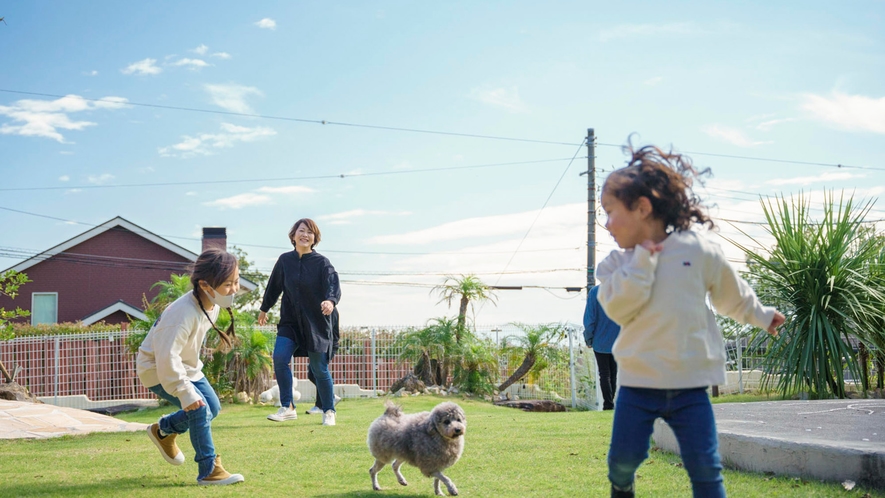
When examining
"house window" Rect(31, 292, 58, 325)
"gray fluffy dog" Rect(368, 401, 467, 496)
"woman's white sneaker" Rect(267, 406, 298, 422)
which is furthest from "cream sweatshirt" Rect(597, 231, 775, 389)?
"house window" Rect(31, 292, 58, 325)

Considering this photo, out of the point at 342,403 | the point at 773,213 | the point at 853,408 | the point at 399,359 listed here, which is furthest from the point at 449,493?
the point at 399,359

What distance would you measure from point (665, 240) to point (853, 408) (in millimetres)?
5203

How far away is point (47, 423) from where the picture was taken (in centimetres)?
927

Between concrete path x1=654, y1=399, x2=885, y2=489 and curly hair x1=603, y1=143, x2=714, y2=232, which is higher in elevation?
curly hair x1=603, y1=143, x2=714, y2=232

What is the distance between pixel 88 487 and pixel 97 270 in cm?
2815

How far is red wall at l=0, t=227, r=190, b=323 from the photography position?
29847mm

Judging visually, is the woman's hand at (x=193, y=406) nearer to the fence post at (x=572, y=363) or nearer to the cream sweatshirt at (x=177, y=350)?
the cream sweatshirt at (x=177, y=350)

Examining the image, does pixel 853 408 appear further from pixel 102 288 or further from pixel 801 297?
pixel 102 288

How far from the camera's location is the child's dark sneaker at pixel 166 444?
4.98 m

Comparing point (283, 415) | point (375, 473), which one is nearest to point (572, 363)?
point (283, 415)

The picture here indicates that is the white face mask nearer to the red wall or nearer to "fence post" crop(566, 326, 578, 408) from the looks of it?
"fence post" crop(566, 326, 578, 408)

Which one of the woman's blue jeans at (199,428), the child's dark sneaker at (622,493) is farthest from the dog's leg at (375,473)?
the child's dark sneaker at (622,493)

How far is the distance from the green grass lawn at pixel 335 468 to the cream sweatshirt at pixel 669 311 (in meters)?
1.53

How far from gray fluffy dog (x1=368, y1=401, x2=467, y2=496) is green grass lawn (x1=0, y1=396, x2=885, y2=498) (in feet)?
0.70
